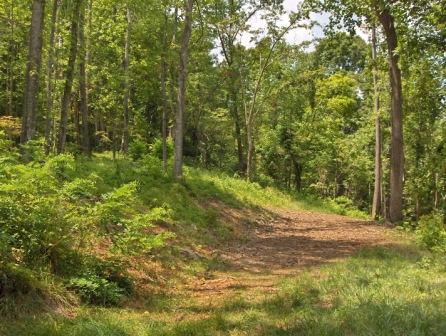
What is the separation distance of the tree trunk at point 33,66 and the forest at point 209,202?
47mm

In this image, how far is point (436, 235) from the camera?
39.8 feet

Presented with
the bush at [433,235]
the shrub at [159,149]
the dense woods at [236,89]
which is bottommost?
the bush at [433,235]

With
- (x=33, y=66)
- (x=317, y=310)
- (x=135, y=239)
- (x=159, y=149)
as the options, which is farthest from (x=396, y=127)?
(x=159, y=149)

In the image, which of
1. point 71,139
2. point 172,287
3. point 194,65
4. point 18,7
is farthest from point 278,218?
point 71,139

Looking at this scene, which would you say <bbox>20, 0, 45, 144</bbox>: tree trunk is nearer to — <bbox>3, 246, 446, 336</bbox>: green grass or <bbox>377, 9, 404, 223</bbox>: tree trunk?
<bbox>3, 246, 446, 336</bbox>: green grass

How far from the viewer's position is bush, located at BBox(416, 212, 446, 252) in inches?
453

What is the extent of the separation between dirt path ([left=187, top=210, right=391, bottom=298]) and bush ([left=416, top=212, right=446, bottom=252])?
1059 millimetres

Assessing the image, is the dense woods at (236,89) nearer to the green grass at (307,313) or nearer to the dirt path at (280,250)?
the dirt path at (280,250)

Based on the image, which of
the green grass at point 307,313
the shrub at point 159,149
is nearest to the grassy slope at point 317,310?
the green grass at point 307,313

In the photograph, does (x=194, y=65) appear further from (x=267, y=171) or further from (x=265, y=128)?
(x=267, y=171)

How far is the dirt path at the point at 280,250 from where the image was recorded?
898 cm

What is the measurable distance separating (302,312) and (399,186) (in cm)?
1287

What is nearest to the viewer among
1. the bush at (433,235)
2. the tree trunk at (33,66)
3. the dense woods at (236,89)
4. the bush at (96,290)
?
the bush at (96,290)

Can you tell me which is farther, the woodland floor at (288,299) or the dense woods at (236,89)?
the dense woods at (236,89)
